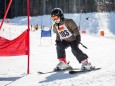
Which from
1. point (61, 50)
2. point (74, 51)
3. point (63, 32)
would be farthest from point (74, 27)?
point (61, 50)

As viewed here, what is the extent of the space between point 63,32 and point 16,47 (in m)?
1.28

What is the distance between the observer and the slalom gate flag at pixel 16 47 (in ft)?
25.5

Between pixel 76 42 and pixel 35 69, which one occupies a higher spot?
pixel 76 42

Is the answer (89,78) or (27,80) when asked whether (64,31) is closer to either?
(27,80)

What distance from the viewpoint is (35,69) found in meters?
8.77

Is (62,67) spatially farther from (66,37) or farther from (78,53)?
(66,37)

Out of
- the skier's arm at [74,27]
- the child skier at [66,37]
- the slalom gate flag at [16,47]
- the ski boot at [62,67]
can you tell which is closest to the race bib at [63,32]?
the child skier at [66,37]

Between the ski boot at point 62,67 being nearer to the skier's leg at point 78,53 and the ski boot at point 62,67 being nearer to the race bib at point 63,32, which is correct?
the skier's leg at point 78,53

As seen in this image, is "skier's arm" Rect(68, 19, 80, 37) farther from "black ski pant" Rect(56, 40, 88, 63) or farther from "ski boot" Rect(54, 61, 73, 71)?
"ski boot" Rect(54, 61, 73, 71)

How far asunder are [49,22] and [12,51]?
3378cm

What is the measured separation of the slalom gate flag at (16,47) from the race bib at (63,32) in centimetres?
89

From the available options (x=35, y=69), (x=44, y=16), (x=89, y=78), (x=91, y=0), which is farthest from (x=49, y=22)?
(x=89, y=78)

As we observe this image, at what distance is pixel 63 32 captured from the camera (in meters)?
7.49

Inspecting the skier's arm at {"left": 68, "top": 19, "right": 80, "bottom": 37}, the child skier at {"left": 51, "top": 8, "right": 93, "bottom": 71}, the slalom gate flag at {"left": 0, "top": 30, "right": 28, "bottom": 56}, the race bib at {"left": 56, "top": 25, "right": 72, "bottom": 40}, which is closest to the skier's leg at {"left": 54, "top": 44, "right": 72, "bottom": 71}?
the child skier at {"left": 51, "top": 8, "right": 93, "bottom": 71}
